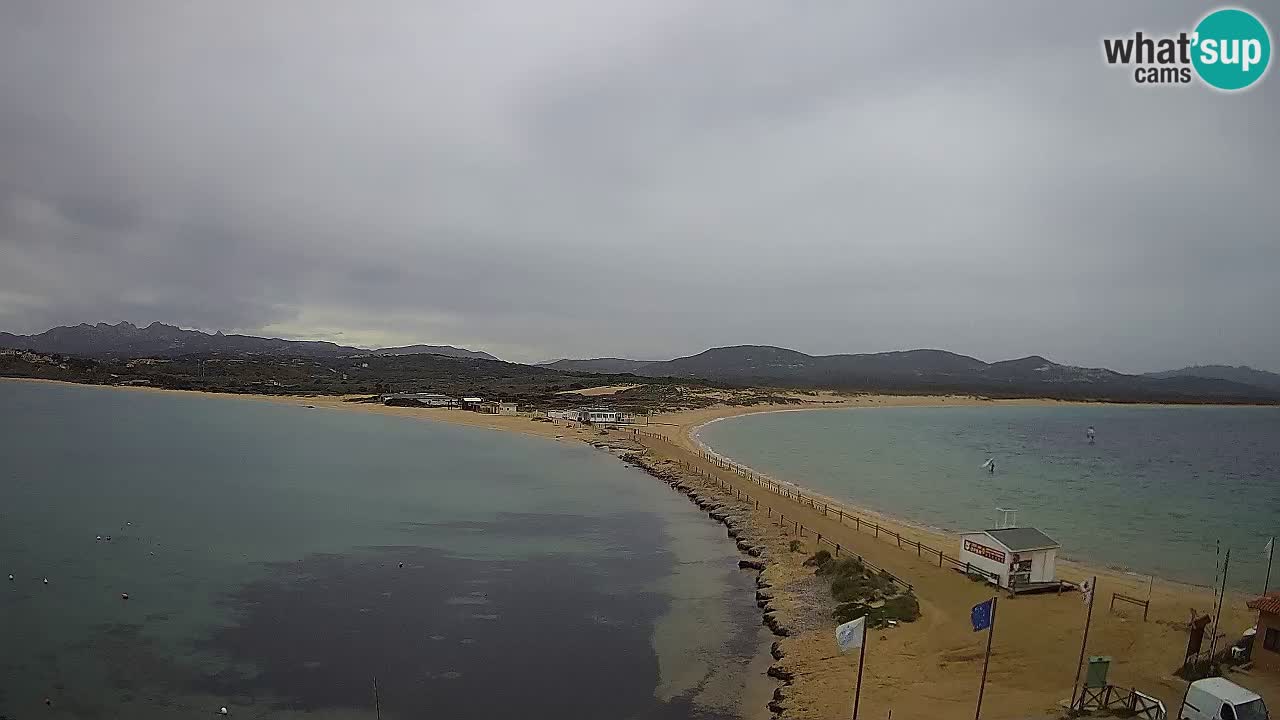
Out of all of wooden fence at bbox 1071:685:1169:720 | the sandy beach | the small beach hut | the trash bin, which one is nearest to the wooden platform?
the small beach hut

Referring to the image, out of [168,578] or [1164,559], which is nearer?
[168,578]

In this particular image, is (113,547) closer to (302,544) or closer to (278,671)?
(302,544)

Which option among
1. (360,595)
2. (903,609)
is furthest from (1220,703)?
(360,595)

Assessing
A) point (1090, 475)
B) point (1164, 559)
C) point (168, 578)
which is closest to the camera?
point (168, 578)

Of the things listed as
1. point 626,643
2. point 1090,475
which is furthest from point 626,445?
point 626,643

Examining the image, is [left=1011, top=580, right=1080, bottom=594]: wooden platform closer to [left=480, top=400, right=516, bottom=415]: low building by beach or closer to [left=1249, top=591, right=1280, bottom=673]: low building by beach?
[left=1249, top=591, right=1280, bottom=673]: low building by beach

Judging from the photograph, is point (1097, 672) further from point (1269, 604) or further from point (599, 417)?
point (599, 417)

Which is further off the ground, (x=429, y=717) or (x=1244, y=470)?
(x=1244, y=470)
